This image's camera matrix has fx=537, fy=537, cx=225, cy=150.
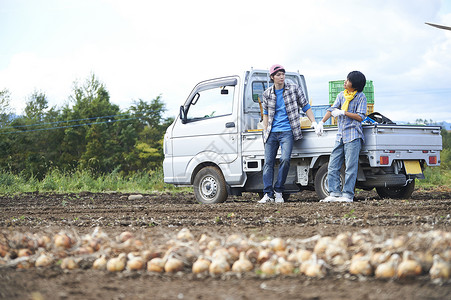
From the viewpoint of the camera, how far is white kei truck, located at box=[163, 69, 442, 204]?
8.98 metres

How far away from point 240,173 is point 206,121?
4.23ft

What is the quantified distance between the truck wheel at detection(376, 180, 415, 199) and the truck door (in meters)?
2.88

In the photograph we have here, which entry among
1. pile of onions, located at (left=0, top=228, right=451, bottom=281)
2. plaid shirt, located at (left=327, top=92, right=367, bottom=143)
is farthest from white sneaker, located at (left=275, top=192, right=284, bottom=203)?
pile of onions, located at (left=0, top=228, right=451, bottom=281)

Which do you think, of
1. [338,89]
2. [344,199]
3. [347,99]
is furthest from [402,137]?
[338,89]

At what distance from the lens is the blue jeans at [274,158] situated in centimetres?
921

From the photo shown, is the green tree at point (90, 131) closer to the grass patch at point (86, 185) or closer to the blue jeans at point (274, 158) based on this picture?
the grass patch at point (86, 185)

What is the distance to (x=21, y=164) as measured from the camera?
5078cm

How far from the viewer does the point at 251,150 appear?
9992 mm

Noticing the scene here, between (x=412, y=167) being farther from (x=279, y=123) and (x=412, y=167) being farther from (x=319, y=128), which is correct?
(x=279, y=123)

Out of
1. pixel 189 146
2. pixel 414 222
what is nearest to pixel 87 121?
pixel 189 146

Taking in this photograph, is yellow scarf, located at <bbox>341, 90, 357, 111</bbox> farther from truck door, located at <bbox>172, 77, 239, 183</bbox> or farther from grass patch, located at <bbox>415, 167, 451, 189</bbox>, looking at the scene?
grass patch, located at <bbox>415, 167, 451, 189</bbox>

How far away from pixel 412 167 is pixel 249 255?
6.24 metres

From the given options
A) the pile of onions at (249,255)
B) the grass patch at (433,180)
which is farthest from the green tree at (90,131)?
the pile of onions at (249,255)

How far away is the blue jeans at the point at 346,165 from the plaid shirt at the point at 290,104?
833 mm
